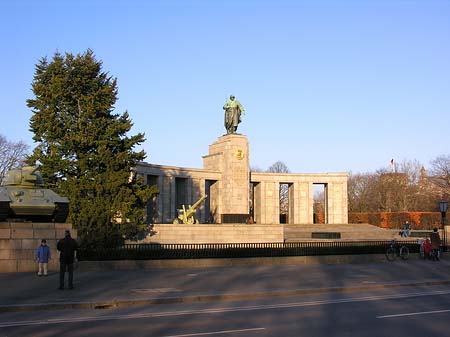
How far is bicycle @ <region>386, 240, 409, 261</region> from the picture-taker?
30448 mm

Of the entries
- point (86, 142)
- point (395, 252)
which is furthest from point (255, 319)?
point (86, 142)

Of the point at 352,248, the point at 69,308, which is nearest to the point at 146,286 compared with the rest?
the point at 69,308

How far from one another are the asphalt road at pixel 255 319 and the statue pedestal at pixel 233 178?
3450cm

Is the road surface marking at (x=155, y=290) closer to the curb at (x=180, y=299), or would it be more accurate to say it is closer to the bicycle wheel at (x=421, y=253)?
the curb at (x=180, y=299)

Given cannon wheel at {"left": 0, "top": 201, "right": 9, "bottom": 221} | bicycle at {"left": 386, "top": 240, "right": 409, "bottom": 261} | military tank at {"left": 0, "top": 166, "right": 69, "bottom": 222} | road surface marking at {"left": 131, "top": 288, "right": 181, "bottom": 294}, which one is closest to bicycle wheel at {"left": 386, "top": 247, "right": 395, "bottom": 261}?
bicycle at {"left": 386, "top": 240, "right": 409, "bottom": 261}

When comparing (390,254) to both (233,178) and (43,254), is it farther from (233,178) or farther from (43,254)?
(233,178)

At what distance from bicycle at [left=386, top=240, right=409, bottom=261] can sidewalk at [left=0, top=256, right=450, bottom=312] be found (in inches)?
132

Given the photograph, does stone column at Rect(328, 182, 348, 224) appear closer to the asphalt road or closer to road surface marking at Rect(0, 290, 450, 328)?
road surface marking at Rect(0, 290, 450, 328)

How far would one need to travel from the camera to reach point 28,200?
22.0m

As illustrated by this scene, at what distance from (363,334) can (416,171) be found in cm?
9587

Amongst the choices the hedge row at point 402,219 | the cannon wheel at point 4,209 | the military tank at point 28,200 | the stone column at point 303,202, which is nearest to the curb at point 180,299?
the cannon wheel at point 4,209

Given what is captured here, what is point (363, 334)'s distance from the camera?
1017 cm

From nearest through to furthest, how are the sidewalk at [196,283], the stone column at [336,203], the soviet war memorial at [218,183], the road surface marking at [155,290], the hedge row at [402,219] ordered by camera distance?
the sidewalk at [196,283]
the road surface marking at [155,290]
the soviet war memorial at [218,183]
the stone column at [336,203]
the hedge row at [402,219]

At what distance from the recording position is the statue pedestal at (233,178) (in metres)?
50.7
